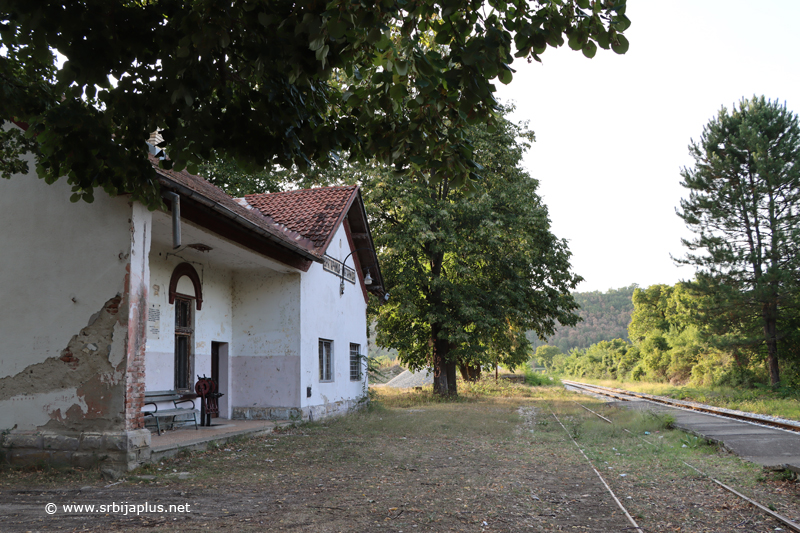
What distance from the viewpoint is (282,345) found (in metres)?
13.6

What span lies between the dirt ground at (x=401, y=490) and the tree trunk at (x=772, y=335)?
17.1m

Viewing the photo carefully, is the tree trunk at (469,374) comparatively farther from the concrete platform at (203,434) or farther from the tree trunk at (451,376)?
the concrete platform at (203,434)

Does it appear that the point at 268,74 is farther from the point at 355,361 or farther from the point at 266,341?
the point at 355,361

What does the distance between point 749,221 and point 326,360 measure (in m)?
21.3

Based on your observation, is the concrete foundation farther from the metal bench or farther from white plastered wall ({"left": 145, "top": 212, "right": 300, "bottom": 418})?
white plastered wall ({"left": 145, "top": 212, "right": 300, "bottom": 418})

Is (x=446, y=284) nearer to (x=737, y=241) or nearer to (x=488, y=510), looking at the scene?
(x=737, y=241)

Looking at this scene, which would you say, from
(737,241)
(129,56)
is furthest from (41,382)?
(737,241)

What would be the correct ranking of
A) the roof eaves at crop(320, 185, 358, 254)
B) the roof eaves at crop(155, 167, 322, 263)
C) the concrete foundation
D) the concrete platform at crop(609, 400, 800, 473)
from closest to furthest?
the concrete foundation → the roof eaves at crop(155, 167, 322, 263) → the concrete platform at crop(609, 400, 800, 473) → the roof eaves at crop(320, 185, 358, 254)

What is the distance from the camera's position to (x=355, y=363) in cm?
1822

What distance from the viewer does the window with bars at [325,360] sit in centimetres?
1530

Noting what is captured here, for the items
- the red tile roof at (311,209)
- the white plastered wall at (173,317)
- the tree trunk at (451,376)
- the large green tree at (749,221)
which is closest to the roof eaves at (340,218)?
the red tile roof at (311,209)

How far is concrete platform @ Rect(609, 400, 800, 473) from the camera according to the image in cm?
908

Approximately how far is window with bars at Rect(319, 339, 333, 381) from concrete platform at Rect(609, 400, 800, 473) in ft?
30.1

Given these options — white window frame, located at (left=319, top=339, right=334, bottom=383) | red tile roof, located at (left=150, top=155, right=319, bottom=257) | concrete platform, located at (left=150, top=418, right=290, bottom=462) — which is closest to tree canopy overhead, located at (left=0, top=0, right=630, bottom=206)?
concrete platform, located at (left=150, top=418, right=290, bottom=462)
